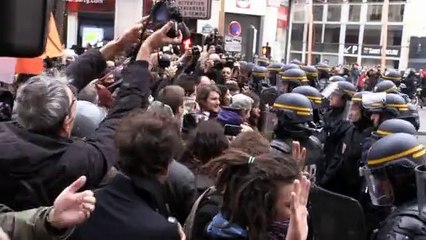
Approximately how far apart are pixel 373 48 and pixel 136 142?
4395 cm

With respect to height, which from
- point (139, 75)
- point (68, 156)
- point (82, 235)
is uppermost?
point (139, 75)

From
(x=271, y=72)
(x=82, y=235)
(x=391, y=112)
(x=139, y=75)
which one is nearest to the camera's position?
(x=82, y=235)

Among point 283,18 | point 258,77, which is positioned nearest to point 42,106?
point 258,77

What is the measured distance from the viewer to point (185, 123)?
551cm

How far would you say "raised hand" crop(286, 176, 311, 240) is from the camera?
7.96ft

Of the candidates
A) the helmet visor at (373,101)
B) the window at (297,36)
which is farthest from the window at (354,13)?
the helmet visor at (373,101)

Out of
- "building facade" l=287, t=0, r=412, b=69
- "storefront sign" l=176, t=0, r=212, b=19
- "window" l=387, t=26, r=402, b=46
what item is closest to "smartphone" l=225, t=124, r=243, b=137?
"storefront sign" l=176, t=0, r=212, b=19

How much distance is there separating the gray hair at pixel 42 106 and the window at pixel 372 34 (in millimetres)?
44923

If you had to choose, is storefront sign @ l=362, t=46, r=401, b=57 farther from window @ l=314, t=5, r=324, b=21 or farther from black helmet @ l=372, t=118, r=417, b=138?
black helmet @ l=372, t=118, r=417, b=138

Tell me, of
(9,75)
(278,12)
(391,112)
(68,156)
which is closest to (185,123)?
(9,75)

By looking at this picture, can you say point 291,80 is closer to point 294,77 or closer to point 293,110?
point 294,77

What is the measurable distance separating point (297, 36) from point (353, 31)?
4.63 m

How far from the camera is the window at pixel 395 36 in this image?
1738 inches

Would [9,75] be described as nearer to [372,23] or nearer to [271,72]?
[271,72]
